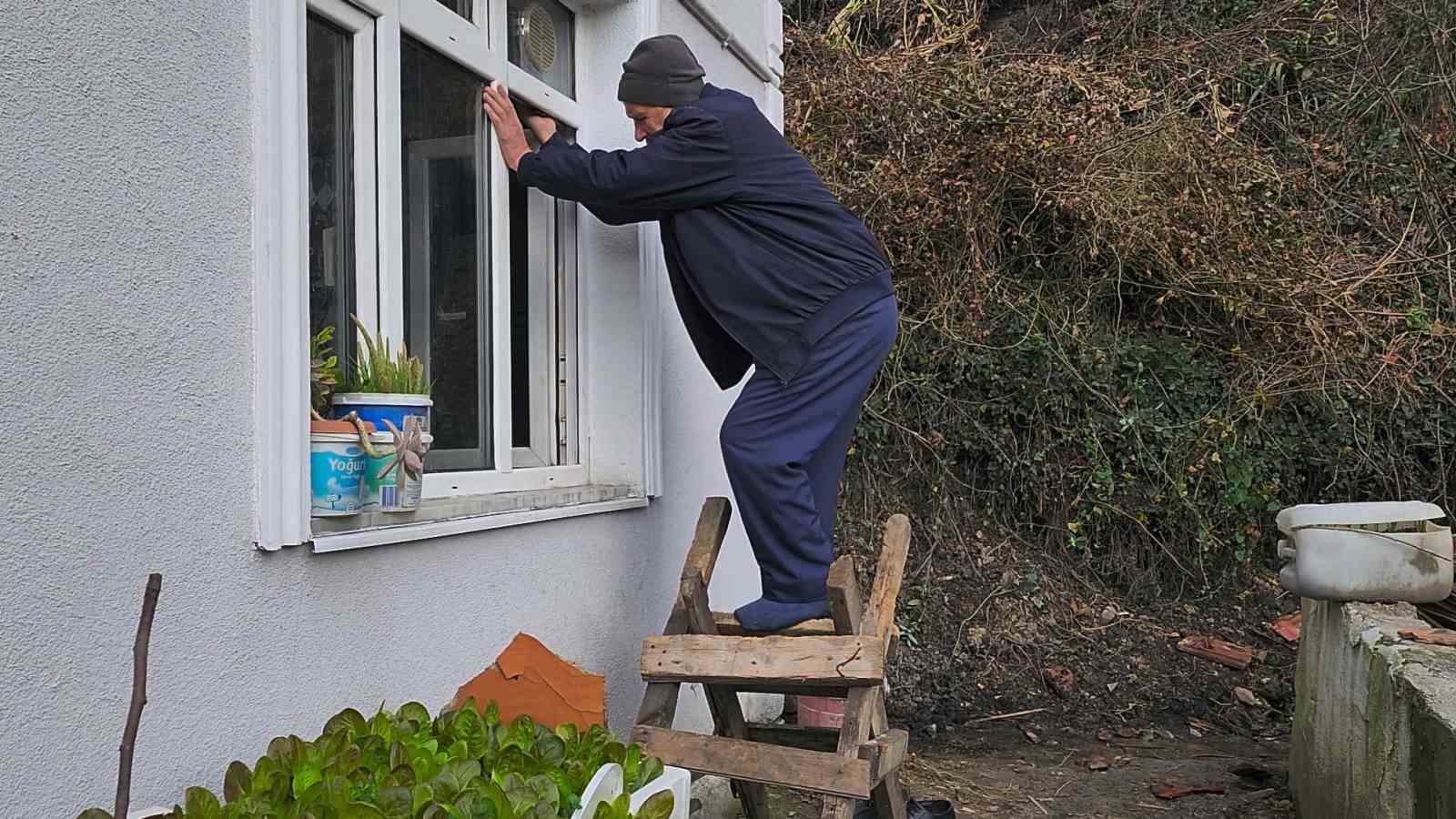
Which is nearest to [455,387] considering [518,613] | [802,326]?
[518,613]

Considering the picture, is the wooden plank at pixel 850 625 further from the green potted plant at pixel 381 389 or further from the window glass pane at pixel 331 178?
the window glass pane at pixel 331 178

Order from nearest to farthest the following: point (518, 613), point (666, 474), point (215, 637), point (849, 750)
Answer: point (215, 637), point (849, 750), point (518, 613), point (666, 474)

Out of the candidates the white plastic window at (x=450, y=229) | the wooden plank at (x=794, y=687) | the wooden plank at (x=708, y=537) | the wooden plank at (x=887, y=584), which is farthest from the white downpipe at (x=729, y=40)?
the wooden plank at (x=794, y=687)

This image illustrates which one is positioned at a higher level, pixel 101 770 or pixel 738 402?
pixel 738 402

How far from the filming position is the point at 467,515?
2.86 meters

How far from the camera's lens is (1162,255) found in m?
6.70

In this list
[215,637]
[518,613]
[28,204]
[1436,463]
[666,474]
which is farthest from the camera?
[1436,463]

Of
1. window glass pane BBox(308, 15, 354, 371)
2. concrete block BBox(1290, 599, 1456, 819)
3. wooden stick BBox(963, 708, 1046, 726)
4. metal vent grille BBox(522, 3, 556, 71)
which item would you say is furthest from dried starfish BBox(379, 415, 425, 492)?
wooden stick BBox(963, 708, 1046, 726)

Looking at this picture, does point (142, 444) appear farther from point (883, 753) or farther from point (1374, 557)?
point (1374, 557)

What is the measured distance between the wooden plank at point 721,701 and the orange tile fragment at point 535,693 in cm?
40

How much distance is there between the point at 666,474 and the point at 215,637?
217 centimetres

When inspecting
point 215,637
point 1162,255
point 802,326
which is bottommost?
point 215,637

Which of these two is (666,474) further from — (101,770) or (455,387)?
(101,770)

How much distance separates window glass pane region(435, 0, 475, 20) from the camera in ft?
10.7
